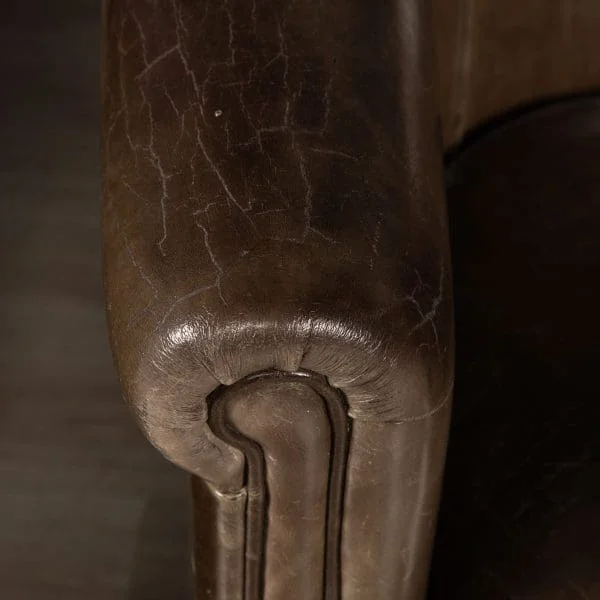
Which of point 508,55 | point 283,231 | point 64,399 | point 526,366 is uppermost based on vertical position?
point 508,55

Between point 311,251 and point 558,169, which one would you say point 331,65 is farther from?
point 558,169

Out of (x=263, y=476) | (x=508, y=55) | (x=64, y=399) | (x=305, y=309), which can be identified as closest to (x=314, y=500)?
(x=263, y=476)

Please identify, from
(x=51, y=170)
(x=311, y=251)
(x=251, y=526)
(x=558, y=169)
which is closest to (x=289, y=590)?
(x=251, y=526)

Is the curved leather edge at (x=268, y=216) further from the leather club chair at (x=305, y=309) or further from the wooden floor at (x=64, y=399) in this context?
the wooden floor at (x=64, y=399)

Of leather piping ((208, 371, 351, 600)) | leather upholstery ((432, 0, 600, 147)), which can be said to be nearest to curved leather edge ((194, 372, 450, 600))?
leather piping ((208, 371, 351, 600))

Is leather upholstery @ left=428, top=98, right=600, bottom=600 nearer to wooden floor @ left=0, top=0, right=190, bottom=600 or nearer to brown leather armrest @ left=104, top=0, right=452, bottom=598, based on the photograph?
brown leather armrest @ left=104, top=0, right=452, bottom=598

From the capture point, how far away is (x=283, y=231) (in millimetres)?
527

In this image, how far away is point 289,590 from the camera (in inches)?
26.4

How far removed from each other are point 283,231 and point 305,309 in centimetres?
5

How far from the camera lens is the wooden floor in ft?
3.81

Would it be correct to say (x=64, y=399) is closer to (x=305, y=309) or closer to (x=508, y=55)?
(x=508, y=55)

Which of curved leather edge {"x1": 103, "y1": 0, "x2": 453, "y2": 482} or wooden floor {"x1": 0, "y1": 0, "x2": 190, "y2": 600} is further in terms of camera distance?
wooden floor {"x1": 0, "y1": 0, "x2": 190, "y2": 600}

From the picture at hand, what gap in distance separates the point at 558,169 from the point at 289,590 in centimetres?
55

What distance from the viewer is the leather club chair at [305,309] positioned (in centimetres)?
52
